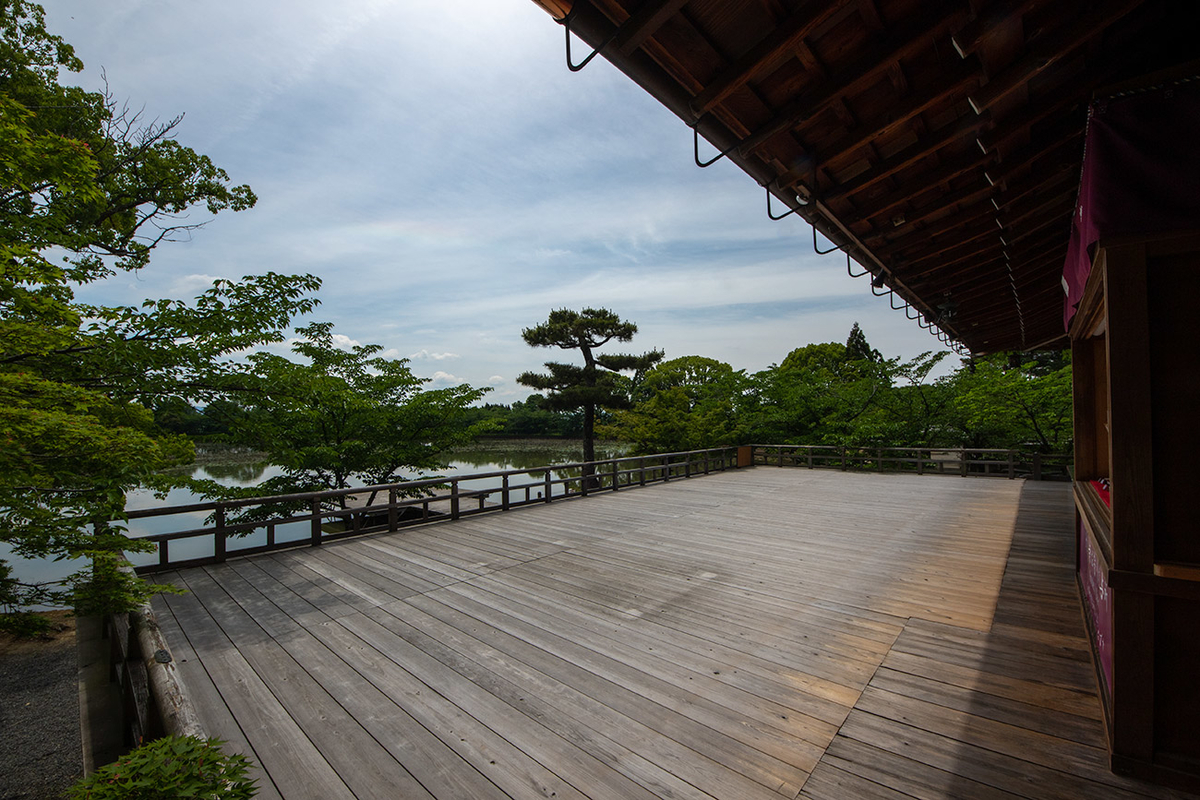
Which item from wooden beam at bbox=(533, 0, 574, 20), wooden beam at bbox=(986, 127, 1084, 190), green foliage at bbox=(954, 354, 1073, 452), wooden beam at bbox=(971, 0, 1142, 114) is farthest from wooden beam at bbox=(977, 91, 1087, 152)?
green foliage at bbox=(954, 354, 1073, 452)

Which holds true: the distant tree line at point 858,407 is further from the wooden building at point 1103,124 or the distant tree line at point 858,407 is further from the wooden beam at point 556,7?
the wooden beam at point 556,7

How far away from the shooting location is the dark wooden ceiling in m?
1.78

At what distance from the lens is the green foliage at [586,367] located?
18.4 m

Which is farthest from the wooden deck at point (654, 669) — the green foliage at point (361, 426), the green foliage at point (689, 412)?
the green foliage at point (689, 412)

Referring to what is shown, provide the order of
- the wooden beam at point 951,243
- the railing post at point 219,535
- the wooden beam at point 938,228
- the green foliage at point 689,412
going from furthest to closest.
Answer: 1. the green foliage at point 689,412
2. the railing post at point 219,535
3. the wooden beam at point 951,243
4. the wooden beam at point 938,228

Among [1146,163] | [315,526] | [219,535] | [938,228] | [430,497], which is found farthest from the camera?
[430,497]

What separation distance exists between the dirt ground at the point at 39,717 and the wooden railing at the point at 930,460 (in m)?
12.4

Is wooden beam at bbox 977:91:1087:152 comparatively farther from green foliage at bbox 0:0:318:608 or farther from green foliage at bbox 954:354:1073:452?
green foliage at bbox 954:354:1073:452

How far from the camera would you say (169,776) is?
1231mm

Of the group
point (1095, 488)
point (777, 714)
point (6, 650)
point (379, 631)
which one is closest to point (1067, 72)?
point (1095, 488)

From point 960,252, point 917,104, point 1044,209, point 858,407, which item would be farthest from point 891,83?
point 858,407

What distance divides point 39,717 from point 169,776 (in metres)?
5.08

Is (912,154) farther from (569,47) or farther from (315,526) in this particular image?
(315,526)

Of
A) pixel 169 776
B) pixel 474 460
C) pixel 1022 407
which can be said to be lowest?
pixel 474 460
